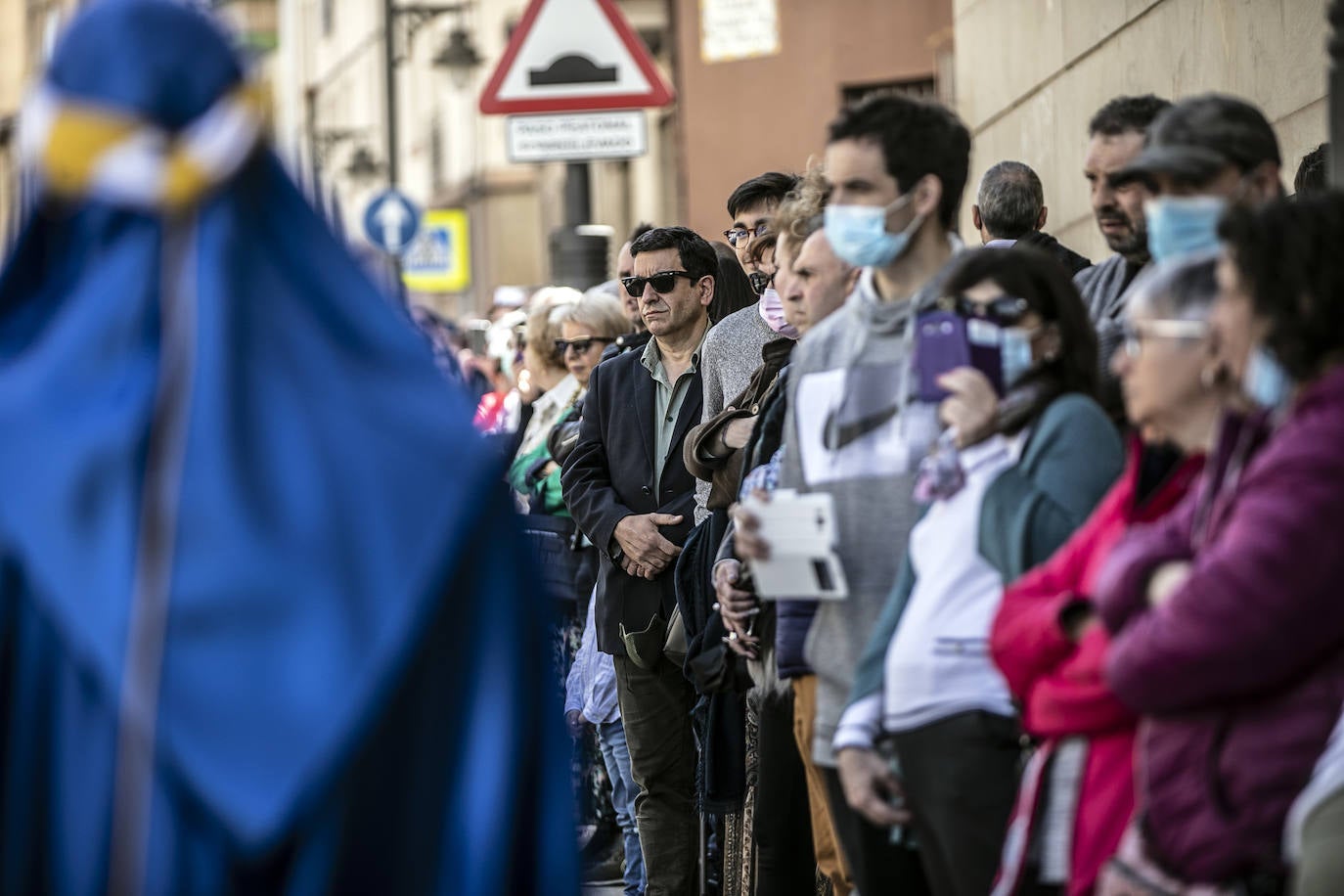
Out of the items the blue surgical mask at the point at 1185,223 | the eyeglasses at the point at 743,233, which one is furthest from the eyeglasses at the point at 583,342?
the blue surgical mask at the point at 1185,223

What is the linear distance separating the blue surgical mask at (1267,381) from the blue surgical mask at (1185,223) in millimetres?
580

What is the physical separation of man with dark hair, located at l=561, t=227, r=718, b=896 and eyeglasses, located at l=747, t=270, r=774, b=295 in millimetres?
227

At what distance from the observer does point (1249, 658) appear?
3.16 meters

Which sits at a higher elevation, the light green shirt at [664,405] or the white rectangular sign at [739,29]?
the white rectangular sign at [739,29]

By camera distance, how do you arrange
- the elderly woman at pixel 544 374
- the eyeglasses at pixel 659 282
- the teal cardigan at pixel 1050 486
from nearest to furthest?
the teal cardigan at pixel 1050 486 → the eyeglasses at pixel 659 282 → the elderly woman at pixel 544 374

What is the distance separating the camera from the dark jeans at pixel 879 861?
458 centimetres

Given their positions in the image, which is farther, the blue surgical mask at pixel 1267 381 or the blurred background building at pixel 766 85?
the blurred background building at pixel 766 85

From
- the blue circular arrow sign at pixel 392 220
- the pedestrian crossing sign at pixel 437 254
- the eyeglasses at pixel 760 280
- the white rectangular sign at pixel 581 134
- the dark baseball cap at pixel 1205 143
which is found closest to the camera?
the dark baseball cap at pixel 1205 143

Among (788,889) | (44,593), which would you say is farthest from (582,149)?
(44,593)

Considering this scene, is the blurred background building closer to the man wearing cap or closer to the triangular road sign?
the triangular road sign

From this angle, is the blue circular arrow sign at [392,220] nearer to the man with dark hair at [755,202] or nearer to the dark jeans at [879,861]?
the man with dark hair at [755,202]

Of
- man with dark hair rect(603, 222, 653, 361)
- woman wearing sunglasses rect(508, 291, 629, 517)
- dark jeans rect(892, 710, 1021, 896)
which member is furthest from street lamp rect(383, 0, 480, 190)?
dark jeans rect(892, 710, 1021, 896)

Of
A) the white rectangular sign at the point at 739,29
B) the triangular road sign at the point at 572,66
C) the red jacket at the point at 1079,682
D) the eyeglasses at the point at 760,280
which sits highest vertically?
the white rectangular sign at the point at 739,29

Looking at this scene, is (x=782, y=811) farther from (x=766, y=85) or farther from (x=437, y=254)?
(x=437, y=254)
